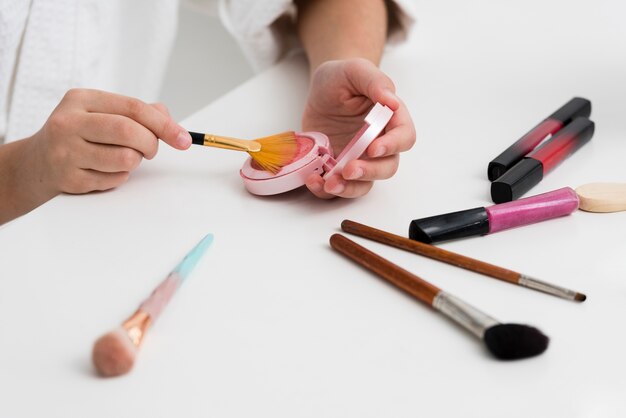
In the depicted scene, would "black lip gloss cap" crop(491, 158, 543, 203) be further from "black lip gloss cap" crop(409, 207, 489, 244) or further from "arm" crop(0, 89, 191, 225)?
"arm" crop(0, 89, 191, 225)

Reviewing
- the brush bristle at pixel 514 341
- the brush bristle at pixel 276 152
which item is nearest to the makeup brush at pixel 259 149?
the brush bristle at pixel 276 152

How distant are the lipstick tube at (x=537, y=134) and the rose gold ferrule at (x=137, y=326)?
1.01 feet

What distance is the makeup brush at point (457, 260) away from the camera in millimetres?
434

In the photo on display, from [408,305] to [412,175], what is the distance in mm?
180

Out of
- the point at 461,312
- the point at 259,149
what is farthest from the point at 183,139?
the point at 461,312

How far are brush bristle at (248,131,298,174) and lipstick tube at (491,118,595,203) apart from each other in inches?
6.2

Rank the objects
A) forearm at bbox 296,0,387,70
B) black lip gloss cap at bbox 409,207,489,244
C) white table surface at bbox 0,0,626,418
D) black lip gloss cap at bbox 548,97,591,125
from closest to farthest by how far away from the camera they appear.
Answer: white table surface at bbox 0,0,626,418 → black lip gloss cap at bbox 409,207,489,244 → black lip gloss cap at bbox 548,97,591,125 → forearm at bbox 296,0,387,70

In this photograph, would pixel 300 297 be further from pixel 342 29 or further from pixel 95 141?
pixel 342 29

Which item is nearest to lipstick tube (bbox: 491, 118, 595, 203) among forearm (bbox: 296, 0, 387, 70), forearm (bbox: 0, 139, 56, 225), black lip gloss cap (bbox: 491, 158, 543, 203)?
black lip gloss cap (bbox: 491, 158, 543, 203)

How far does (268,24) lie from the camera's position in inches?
31.6

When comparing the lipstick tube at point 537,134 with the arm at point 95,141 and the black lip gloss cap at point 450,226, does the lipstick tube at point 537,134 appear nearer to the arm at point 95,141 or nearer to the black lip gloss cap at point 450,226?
the black lip gloss cap at point 450,226

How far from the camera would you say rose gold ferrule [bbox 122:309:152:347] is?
38cm

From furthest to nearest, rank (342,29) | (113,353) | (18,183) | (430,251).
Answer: (342,29)
(18,183)
(430,251)
(113,353)

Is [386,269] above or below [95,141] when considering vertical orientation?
below
